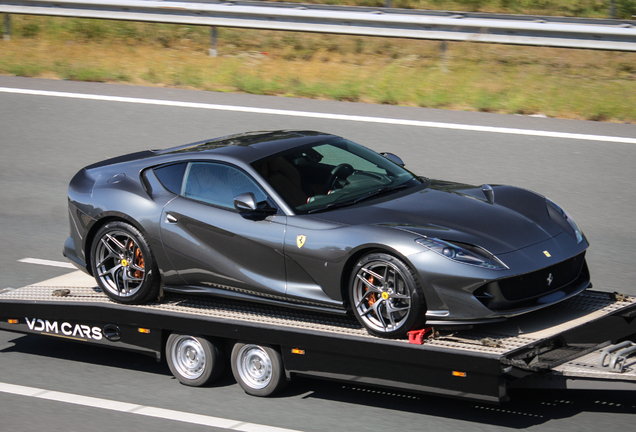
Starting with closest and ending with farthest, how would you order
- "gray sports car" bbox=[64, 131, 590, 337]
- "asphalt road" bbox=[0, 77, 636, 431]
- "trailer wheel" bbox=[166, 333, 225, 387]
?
"gray sports car" bbox=[64, 131, 590, 337]
"asphalt road" bbox=[0, 77, 636, 431]
"trailer wheel" bbox=[166, 333, 225, 387]

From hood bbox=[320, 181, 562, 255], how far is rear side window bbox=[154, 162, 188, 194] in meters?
1.33

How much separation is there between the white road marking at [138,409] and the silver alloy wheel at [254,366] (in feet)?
1.60

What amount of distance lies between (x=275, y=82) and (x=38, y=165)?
14.1 ft

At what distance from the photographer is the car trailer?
18.1ft

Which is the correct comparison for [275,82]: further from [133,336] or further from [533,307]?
[533,307]

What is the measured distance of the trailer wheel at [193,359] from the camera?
6.55m

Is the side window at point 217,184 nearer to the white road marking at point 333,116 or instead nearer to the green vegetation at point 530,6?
the white road marking at point 333,116

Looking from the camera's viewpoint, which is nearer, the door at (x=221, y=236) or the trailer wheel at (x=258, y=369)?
the trailer wheel at (x=258, y=369)

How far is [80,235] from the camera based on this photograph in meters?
7.38

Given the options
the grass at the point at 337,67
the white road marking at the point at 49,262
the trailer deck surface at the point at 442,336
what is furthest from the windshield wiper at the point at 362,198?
the grass at the point at 337,67

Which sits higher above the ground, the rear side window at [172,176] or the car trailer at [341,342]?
the rear side window at [172,176]

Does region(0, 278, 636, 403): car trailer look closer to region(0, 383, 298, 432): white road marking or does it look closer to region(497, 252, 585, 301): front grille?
region(497, 252, 585, 301): front grille

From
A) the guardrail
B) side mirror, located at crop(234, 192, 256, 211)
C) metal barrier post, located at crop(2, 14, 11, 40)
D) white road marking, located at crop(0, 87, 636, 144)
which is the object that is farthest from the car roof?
metal barrier post, located at crop(2, 14, 11, 40)

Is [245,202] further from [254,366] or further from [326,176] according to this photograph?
[254,366]
